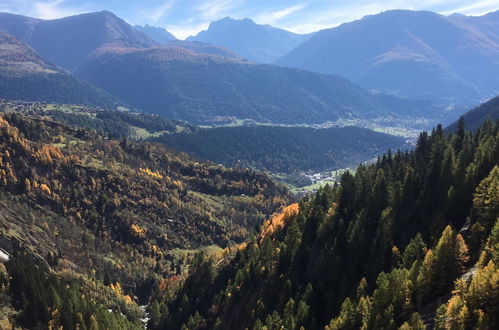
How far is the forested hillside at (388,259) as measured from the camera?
82500 mm

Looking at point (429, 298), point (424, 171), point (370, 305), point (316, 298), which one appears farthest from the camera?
point (424, 171)

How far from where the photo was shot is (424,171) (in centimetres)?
15938

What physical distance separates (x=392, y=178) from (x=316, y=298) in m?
64.9

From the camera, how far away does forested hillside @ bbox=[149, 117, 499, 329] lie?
82.5 meters

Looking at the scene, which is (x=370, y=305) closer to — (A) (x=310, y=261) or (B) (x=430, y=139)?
(A) (x=310, y=261)

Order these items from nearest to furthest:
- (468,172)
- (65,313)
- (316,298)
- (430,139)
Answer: (468,172)
(316,298)
(65,313)
(430,139)

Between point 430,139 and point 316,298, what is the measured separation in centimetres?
10503

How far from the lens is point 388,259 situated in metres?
123

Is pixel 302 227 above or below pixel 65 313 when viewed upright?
above

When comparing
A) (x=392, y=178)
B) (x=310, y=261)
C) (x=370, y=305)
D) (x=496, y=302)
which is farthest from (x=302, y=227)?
(x=496, y=302)

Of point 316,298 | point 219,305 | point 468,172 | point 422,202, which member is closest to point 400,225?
point 422,202

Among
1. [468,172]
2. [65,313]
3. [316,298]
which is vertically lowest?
[65,313]

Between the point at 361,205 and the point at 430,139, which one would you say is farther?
the point at 430,139

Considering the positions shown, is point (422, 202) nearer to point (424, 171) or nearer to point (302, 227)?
point (424, 171)
